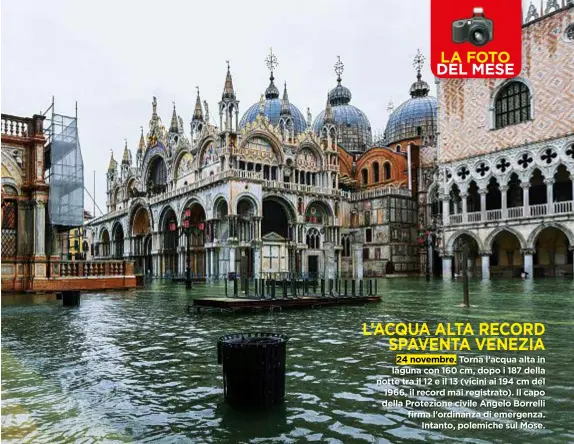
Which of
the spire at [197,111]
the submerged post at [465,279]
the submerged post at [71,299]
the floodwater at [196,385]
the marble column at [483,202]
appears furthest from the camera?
the spire at [197,111]

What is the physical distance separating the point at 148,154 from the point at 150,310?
5131 cm

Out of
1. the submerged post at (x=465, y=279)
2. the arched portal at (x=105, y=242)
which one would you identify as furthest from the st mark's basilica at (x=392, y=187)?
the submerged post at (x=465, y=279)

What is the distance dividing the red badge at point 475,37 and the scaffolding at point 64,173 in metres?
24.8

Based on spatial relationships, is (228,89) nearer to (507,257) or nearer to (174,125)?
(174,125)

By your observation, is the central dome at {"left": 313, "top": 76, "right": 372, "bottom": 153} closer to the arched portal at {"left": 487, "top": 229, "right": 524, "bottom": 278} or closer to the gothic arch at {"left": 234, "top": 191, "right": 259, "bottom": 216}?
the gothic arch at {"left": 234, "top": 191, "right": 259, "bottom": 216}

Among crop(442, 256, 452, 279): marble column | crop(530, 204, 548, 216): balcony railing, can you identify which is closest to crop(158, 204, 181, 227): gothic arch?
crop(442, 256, 452, 279): marble column

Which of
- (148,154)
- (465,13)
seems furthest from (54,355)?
(148,154)

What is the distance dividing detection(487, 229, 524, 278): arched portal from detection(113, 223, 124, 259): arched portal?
4937 centimetres

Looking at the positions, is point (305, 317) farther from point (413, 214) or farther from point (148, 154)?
point (148, 154)

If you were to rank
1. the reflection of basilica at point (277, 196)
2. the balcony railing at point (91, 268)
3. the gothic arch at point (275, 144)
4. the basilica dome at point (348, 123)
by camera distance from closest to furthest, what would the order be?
the balcony railing at point (91, 268)
the reflection of basilica at point (277, 196)
the gothic arch at point (275, 144)
the basilica dome at point (348, 123)

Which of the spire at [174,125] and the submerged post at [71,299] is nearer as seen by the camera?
the submerged post at [71,299]

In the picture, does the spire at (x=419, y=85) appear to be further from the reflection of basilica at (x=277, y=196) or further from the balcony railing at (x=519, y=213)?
the balcony railing at (x=519, y=213)

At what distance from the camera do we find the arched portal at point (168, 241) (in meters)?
57.8

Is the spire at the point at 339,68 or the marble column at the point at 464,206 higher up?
the spire at the point at 339,68
